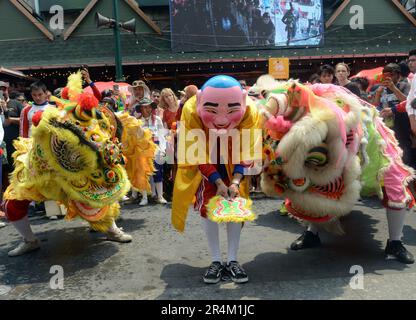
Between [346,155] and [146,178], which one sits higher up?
[346,155]

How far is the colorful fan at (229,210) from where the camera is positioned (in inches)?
102

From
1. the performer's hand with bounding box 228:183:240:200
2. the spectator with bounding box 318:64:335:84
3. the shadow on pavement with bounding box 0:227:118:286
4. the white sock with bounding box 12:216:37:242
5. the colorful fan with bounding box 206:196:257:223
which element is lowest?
the shadow on pavement with bounding box 0:227:118:286

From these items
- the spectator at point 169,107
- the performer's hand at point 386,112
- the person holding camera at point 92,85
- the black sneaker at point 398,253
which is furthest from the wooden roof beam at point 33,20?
the black sneaker at point 398,253

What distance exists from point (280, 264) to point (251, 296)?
639 millimetres

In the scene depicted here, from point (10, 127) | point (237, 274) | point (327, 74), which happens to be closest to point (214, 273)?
point (237, 274)

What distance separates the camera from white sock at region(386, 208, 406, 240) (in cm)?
314

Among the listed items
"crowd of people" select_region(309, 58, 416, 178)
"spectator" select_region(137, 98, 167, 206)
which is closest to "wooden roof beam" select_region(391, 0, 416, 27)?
"crowd of people" select_region(309, 58, 416, 178)

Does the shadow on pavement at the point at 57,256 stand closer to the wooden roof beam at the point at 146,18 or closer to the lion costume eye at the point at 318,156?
the lion costume eye at the point at 318,156

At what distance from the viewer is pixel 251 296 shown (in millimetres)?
2641

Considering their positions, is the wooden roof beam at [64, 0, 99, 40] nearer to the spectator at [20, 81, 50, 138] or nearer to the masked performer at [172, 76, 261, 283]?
the spectator at [20, 81, 50, 138]

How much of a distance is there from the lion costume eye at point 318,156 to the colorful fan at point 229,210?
0.51m

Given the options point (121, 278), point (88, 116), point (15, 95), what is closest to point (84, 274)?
point (121, 278)

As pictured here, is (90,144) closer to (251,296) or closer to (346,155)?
(251,296)

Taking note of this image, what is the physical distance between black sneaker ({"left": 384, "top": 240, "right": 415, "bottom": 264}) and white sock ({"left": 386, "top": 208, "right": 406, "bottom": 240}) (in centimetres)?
5
